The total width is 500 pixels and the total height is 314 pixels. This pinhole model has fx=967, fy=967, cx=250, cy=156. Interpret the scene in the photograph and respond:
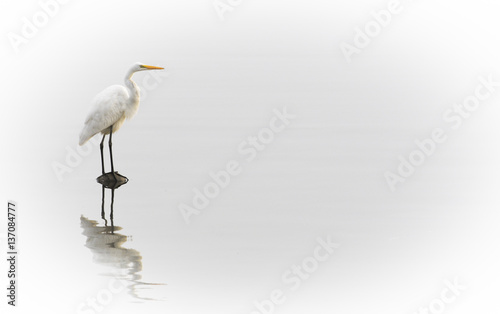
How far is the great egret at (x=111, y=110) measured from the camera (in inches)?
478

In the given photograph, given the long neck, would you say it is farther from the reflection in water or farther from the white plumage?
the reflection in water

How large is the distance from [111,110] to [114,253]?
279 cm

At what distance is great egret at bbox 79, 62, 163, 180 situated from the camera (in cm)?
1213

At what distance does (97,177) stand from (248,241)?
3.05 meters

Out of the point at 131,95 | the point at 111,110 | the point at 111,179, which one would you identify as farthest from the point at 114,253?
the point at 131,95

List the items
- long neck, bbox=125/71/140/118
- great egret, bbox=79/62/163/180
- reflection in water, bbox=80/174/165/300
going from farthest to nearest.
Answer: long neck, bbox=125/71/140/118 < great egret, bbox=79/62/163/180 < reflection in water, bbox=80/174/165/300

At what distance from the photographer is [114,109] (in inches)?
480

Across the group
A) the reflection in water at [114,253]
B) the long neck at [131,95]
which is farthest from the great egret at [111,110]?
the reflection in water at [114,253]

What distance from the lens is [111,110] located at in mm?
12156

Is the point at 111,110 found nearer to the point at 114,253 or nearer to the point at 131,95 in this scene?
the point at 131,95

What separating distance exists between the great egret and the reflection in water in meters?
1.59

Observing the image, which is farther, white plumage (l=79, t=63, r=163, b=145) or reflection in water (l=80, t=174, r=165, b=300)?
white plumage (l=79, t=63, r=163, b=145)

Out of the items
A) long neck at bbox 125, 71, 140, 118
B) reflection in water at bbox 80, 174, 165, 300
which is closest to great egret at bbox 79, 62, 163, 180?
long neck at bbox 125, 71, 140, 118

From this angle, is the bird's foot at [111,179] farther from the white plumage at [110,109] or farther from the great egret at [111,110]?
the white plumage at [110,109]
